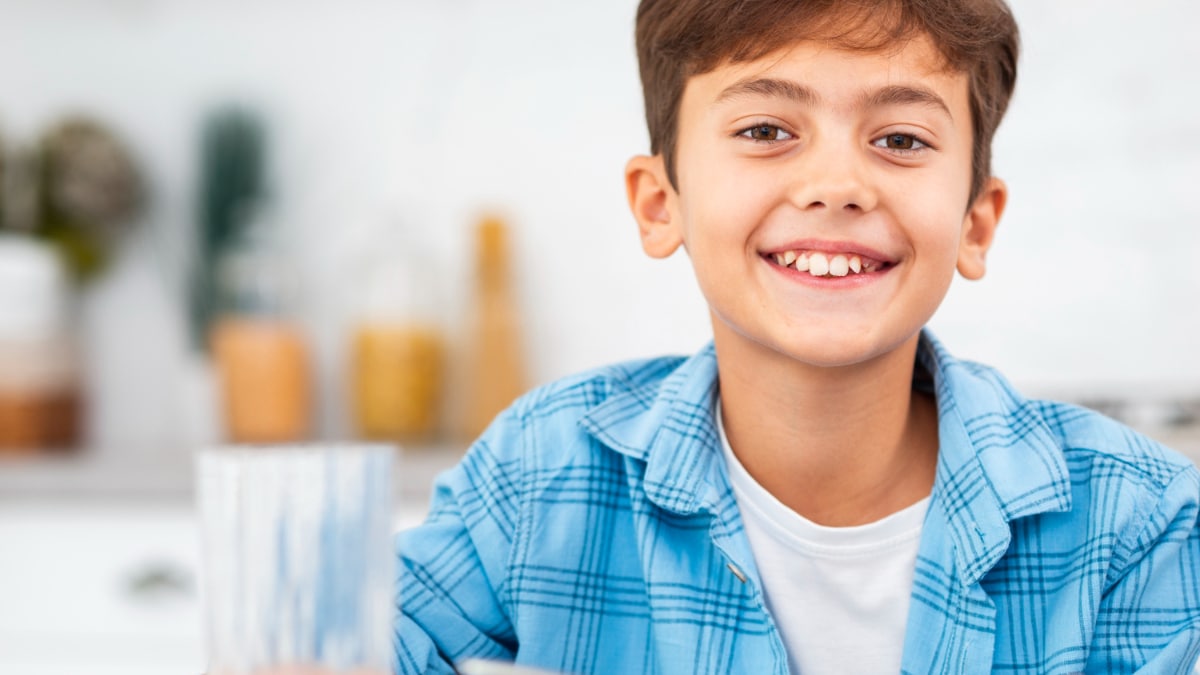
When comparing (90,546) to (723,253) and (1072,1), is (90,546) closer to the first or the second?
(723,253)

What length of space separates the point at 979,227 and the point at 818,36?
0.24 meters

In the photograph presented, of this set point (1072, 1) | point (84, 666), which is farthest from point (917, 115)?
point (84, 666)

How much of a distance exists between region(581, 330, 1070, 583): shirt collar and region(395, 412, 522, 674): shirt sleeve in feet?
0.28

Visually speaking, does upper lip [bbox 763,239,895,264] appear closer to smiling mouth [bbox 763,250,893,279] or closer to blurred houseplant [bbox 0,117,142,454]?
smiling mouth [bbox 763,250,893,279]

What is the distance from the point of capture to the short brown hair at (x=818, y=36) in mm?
870

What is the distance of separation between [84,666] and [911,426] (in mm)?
1337

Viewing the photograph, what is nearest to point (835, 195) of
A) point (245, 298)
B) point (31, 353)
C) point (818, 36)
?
point (818, 36)

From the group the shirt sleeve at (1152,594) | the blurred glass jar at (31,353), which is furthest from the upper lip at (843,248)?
Answer: the blurred glass jar at (31,353)

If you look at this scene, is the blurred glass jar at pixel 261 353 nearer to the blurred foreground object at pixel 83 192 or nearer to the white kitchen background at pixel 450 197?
the white kitchen background at pixel 450 197

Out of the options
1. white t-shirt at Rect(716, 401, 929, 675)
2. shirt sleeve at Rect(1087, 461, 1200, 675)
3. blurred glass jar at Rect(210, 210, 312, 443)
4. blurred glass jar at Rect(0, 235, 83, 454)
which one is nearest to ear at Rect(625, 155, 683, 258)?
white t-shirt at Rect(716, 401, 929, 675)

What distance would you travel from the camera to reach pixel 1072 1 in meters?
1.88

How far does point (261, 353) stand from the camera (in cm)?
196

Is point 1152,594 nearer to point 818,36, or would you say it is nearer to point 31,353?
point 818,36

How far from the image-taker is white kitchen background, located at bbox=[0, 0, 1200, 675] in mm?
1854
